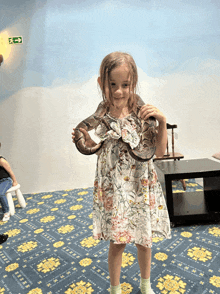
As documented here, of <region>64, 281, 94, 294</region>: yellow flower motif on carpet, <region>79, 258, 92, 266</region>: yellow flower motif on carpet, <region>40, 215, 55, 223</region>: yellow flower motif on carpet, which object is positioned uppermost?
<region>79, 258, 92, 266</region>: yellow flower motif on carpet

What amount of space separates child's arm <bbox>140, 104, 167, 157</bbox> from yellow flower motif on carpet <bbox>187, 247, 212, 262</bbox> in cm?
93

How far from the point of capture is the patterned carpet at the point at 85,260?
1.18 meters

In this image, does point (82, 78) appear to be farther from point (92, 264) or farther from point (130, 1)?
point (92, 264)

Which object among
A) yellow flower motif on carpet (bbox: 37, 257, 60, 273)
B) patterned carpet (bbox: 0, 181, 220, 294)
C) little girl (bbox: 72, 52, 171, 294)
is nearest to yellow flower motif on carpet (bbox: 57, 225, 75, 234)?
patterned carpet (bbox: 0, 181, 220, 294)

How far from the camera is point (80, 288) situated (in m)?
1.19

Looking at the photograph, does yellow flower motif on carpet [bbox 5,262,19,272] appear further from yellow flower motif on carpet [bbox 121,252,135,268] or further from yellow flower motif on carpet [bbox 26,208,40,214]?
yellow flower motif on carpet [bbox 26,208,40,214]

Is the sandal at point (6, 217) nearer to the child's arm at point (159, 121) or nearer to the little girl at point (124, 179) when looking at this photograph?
the little girl at point (124, 179)

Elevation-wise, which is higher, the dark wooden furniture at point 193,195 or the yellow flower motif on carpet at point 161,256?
the dark wooden furniture at point 193,195

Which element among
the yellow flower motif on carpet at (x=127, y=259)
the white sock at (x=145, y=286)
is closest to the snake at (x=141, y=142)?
the white sock at (x=145, y=286)

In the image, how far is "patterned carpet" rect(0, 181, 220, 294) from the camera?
118 cm

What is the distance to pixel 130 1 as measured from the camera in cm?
289

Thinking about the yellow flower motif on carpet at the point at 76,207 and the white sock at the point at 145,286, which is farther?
the yellow flower motif on carpet at the point at 76,207

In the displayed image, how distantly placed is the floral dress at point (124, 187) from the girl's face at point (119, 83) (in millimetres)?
92

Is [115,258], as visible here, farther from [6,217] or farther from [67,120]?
[67,120]
